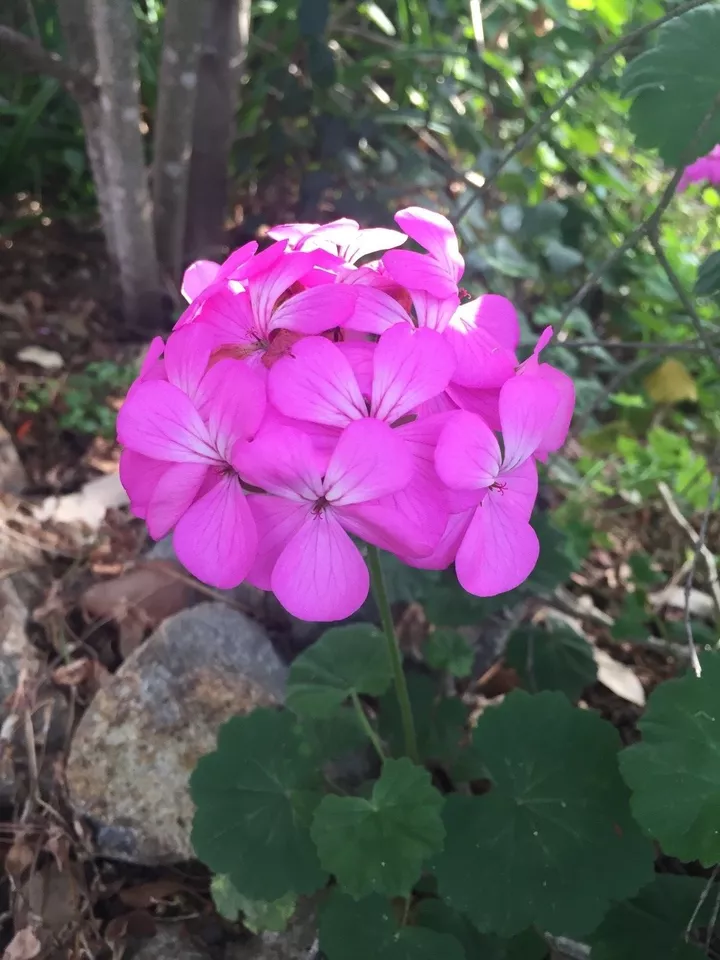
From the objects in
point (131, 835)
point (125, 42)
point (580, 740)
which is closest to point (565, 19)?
point (125, 42)

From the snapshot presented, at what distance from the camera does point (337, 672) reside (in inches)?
40.9

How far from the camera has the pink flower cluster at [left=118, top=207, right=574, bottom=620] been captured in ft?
1.90

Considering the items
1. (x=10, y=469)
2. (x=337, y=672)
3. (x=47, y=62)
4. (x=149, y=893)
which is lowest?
(x=10, y=469)

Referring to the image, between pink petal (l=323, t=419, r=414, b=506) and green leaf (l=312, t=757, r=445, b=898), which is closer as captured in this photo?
pink petal (l=323, t=419, r=414, b=506)

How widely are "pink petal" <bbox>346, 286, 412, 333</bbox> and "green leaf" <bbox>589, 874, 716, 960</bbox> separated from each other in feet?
2.65

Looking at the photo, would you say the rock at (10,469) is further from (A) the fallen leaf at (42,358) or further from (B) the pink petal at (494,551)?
(B) the pink petal at (494,551)

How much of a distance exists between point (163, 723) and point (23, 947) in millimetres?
329

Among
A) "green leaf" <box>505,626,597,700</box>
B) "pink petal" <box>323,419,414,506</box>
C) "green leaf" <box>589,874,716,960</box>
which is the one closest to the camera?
"pink petal" <box>323,419,414,506</box>

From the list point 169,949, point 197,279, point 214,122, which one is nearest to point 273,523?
point 197,279

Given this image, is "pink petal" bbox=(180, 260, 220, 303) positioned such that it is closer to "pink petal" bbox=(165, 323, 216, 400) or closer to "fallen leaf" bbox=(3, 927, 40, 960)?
"pink petal" bbox=(165, 323, 216, 400)

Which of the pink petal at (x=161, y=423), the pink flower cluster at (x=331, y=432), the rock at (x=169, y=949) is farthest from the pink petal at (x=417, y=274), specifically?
the rock at (x=169, y=949)

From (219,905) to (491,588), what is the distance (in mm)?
681

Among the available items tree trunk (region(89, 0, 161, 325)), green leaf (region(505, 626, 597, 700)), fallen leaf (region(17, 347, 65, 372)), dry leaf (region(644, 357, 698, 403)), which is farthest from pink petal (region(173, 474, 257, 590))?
dry leaf (region(644, 357, 698, 403))

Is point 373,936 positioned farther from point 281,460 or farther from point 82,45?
point 82,45
